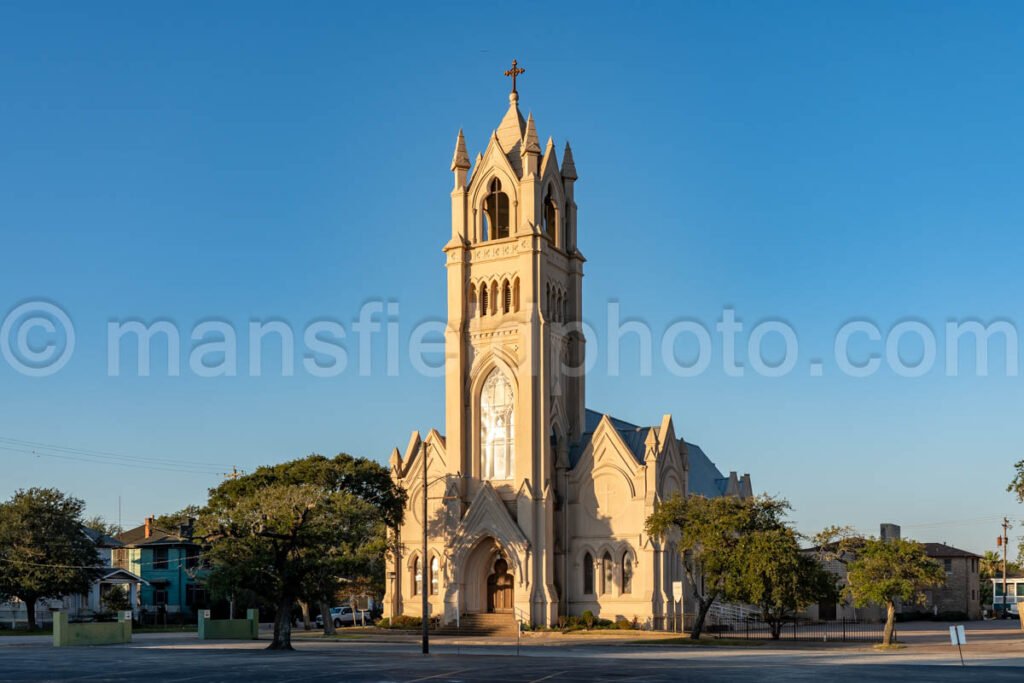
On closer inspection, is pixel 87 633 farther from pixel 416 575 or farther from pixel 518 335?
pixel 518 335

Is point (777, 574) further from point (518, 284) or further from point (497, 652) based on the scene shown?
point (518, 284)

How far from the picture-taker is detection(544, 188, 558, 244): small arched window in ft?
253

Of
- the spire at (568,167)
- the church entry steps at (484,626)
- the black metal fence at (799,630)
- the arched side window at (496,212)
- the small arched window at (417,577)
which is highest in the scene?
the spire at (568,167)

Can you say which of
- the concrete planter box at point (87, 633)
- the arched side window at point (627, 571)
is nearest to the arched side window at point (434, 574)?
the arched side window at point (627, 571)

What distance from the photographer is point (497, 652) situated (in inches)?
1956

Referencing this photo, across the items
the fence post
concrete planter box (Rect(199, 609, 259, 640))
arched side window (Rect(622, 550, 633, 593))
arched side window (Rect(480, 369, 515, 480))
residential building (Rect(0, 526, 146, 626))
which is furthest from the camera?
residential building (Rect(0, 526, 146, 626))

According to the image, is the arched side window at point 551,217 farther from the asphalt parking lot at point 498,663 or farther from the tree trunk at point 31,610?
the tree trunk at point 31,610

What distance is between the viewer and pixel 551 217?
257ft

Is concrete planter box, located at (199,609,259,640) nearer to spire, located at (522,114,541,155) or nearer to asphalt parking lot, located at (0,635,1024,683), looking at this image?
asphalt parking lot, located at (0,635,1024,683)

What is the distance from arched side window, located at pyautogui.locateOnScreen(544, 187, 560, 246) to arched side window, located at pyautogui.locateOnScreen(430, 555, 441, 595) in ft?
71.8

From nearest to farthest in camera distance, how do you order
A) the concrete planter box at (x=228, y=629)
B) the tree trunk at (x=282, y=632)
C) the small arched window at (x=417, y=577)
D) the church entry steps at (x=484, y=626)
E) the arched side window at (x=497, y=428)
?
the tree trunk at (x=282, y=632), the concrete planter box at (x=228, y=629), the church entry steps at (x=484, y=626), the arched side window at (x=497, y=428), the small arched window at (x=417, y=577)

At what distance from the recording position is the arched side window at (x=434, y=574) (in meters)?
73.1

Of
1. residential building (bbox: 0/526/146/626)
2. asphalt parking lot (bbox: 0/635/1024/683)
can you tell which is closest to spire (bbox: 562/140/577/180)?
asphalt parking lot (bbox: 0/635/1024/683)

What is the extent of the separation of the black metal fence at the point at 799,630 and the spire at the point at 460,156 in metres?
31.9
